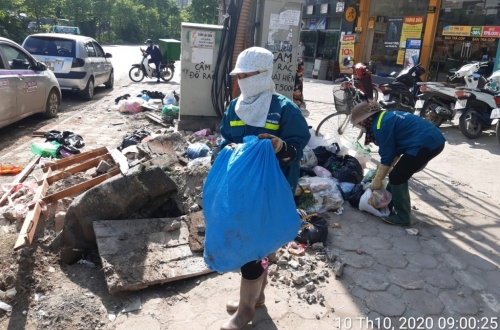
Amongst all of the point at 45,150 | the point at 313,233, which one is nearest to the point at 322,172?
the point at 313,233

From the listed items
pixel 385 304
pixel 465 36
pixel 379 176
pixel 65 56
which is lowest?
pixel 385 304

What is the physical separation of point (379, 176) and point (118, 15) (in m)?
55.5

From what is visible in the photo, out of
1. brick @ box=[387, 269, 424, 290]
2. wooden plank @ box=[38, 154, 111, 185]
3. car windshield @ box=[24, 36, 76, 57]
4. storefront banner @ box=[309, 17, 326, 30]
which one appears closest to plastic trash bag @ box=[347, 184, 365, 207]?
brick @ box=[387, 269, 424, 290]

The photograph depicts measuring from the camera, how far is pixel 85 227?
11.3 feet

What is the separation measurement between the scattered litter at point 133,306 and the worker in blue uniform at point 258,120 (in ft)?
2.31

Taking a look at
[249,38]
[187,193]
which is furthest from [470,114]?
[187,193]

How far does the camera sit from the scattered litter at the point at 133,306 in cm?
283

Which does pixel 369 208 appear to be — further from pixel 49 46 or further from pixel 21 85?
pixel 49 46

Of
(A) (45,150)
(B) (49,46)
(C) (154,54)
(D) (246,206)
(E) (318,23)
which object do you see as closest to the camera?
(D) (246,206)

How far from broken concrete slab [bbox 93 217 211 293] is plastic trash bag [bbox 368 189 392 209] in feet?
6.80

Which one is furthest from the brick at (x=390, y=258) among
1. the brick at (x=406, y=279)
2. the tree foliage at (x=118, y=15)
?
the tree foliage at (x=118, y=15)

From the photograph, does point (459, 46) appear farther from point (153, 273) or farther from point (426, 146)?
point (153, 273)

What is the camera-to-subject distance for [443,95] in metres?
8.57

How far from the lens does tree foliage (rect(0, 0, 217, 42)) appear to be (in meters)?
32.3
